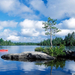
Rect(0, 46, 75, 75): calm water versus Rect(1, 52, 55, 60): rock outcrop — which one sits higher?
Rect(1, 52, 55, 60): rock outcrop

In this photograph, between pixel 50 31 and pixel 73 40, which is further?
pixel 73 40

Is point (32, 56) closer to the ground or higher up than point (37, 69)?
higher up

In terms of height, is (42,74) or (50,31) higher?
(50,31)

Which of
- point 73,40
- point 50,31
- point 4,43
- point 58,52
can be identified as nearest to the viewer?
point 58,52

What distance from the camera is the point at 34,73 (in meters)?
8.13

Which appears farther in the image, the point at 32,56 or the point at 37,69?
the point at 32,56

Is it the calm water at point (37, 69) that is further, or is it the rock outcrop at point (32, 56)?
the rock outcrop at point (32, 56)

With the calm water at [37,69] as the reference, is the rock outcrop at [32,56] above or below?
above

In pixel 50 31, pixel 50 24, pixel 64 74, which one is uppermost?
pixel 50 24

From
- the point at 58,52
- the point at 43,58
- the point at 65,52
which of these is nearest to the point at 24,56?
the point at 43,58

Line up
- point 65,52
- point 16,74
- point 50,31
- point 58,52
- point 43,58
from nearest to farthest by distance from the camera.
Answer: point 16,74
point 43,58
point 58,52
point 65,52
point 50,31

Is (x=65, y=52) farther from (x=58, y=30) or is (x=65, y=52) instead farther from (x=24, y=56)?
(x=58, y=30)

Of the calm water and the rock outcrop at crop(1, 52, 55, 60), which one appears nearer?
the calm water

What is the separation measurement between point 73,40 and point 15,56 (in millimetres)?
82829
